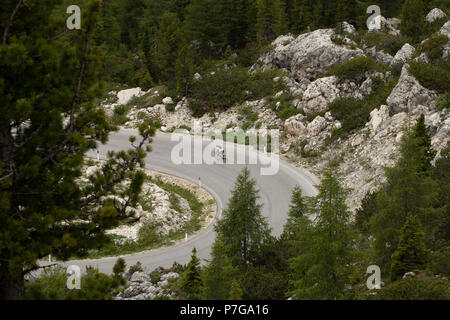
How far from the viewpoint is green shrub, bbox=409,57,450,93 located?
→ 96.5ft

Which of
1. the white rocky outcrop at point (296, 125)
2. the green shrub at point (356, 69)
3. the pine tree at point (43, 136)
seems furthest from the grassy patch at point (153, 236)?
the green shrub at point (356, 69)

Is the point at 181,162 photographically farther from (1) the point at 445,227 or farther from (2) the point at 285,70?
(1) the point at 445,227

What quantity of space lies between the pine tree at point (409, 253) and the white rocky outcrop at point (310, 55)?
90.6 feet

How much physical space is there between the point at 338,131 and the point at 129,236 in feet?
54.7

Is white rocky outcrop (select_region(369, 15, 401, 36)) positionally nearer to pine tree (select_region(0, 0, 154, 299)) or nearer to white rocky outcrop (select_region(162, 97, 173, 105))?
white rocky outcrop (select_region(162, 97, 173, 105))

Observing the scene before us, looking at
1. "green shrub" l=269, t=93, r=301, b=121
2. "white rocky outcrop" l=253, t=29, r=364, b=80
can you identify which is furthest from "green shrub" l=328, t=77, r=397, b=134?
"white rocky outcrop" l=253, t=29, r=364, b=80

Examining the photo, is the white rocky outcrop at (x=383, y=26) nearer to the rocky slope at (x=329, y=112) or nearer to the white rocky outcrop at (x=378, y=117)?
the rocky slope at (x=329, y=112)

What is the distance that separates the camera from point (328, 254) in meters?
12.1

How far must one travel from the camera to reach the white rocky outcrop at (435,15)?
1697 inches

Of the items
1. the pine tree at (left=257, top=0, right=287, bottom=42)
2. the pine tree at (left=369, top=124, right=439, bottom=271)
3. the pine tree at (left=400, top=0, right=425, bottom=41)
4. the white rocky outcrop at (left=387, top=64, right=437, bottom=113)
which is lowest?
the pine tree at (left=369, top=124, right=439, bottom=271)

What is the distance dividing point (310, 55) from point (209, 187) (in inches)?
720

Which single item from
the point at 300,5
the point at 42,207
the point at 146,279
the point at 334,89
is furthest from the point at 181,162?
the point at 300,5

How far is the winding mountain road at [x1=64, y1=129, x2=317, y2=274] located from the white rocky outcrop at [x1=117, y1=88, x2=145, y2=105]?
25.8 ft

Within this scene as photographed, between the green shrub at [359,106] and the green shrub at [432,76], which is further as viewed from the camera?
the green shrub at [359,106]
